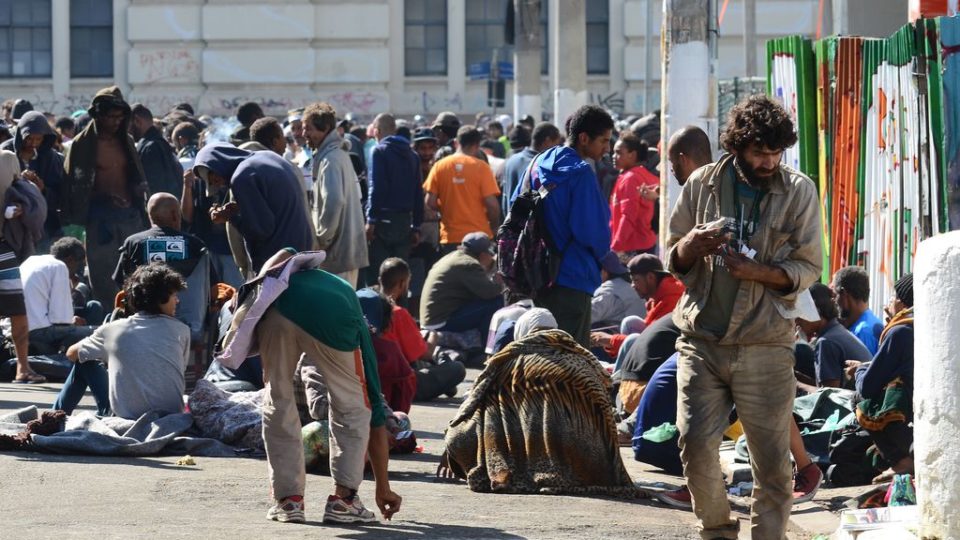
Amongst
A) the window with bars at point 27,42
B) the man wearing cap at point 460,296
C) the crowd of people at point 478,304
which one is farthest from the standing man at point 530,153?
the window with bars at point 27,42

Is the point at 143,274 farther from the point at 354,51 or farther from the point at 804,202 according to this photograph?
the point at 354,51

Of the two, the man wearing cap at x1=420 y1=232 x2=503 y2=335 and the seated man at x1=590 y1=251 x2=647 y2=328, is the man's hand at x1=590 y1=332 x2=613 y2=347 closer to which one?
the seated man at x1=590 y1=251 x2=647 y2=328

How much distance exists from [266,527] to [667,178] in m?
5.18

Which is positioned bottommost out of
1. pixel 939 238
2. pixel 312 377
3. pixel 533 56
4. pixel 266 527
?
pixel 266 527

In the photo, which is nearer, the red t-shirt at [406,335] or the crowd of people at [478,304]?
the crowd of people at [478,304]

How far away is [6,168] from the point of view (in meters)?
12.2

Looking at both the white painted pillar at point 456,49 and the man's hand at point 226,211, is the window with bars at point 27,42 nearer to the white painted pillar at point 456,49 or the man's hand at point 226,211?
the white painted pillar at point 456,49

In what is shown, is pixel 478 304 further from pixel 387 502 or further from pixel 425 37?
pixel 425 37

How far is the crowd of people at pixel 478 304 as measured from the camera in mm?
6715

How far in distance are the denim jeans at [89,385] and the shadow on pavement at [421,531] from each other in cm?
265

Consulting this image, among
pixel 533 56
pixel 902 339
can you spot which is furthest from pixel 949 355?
pixel 533 56

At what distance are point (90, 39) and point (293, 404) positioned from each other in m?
28.1

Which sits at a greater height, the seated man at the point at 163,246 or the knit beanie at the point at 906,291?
the seated man at the point at 163,246

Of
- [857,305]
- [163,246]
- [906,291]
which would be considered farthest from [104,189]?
[906,291]
